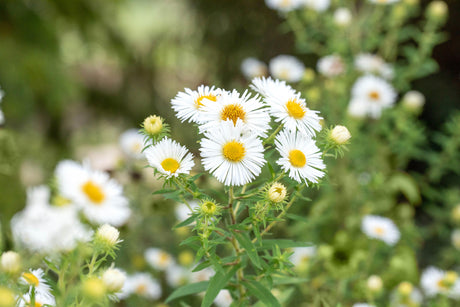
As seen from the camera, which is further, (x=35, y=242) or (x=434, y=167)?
(x=434, y=167)

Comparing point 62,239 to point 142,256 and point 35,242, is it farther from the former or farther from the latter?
point 142,256

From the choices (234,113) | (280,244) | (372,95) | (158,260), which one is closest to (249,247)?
(280,244)

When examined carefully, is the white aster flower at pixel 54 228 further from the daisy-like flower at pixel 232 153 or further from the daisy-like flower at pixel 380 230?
the daisy-like flower at pixel 380 230

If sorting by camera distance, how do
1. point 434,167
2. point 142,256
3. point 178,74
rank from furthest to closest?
1. point 178,74
2. point 434,167
3. point 142,256

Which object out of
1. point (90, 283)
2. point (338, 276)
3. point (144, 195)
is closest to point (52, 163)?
point (144, 195)

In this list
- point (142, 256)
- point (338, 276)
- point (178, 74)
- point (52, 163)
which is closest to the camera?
point (338, 276)

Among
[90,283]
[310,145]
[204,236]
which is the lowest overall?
[90,283]

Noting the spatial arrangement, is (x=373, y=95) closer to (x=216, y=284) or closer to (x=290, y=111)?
(x=290, y=111)
